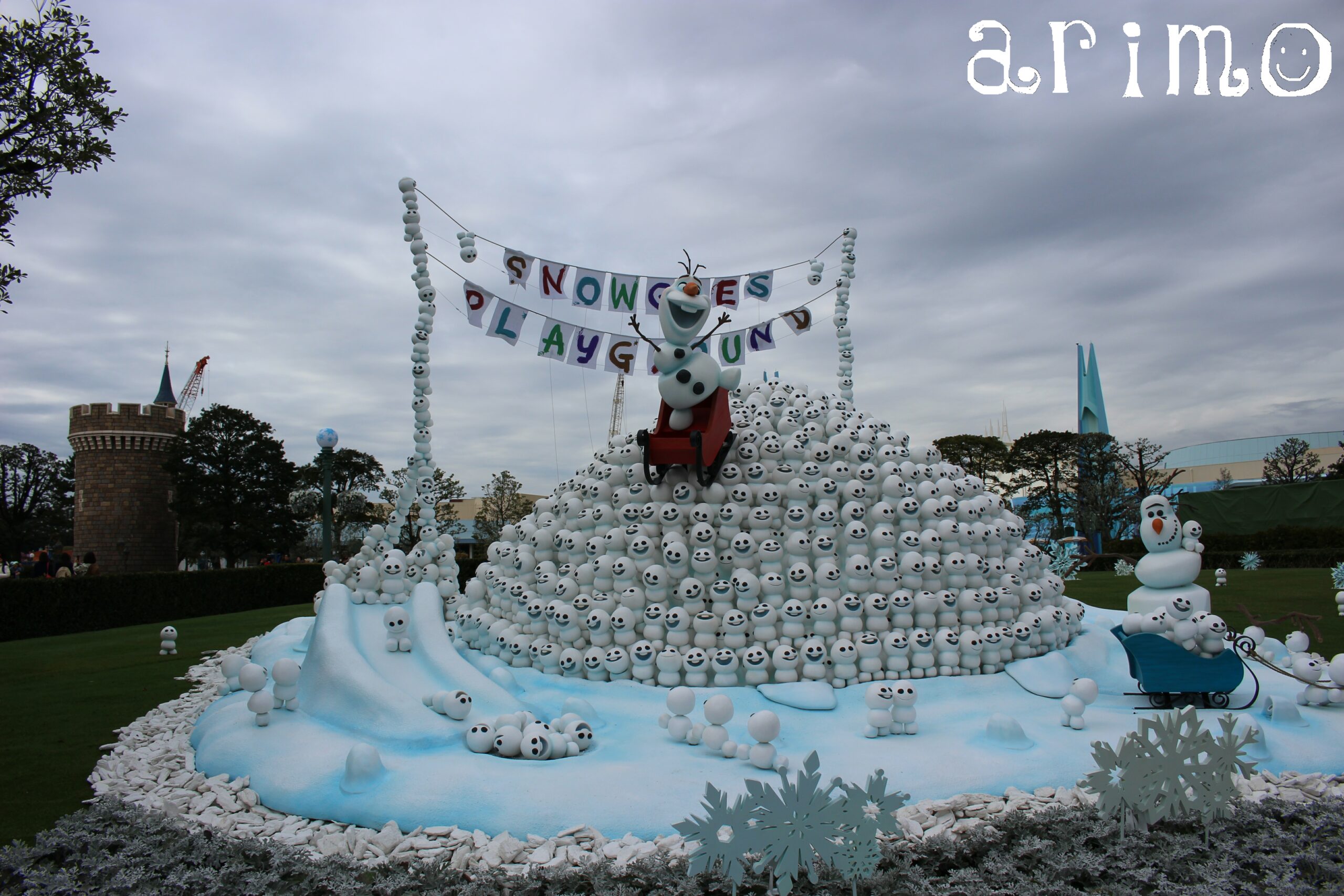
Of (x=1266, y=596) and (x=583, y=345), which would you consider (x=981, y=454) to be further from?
(x=583, y=345)

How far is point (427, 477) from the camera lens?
933 centimetres

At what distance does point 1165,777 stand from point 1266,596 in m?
12.2

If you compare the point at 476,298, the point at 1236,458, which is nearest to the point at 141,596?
the point at 476,298

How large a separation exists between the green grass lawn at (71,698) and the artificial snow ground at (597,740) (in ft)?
3.19

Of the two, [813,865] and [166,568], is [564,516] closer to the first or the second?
[813,865]

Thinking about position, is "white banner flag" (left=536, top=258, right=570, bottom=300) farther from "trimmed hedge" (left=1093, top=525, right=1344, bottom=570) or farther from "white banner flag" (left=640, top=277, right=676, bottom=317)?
"trimmed hedge" (left=1093, top=525, right=1344, bottom=570)

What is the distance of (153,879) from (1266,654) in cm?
936

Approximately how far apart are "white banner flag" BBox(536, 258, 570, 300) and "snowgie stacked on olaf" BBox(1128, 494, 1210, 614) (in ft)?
21.6

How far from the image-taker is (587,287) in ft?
30.5

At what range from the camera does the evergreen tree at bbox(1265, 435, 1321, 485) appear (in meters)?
40.6

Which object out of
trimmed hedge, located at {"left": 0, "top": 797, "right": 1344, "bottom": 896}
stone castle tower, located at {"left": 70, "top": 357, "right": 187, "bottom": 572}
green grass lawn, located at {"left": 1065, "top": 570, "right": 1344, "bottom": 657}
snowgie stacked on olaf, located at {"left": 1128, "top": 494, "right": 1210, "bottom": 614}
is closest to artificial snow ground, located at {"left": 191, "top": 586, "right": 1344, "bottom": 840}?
trimmed hedge, located at {"left": 0, "top": 797, "right": 1344, "bottom": 896}

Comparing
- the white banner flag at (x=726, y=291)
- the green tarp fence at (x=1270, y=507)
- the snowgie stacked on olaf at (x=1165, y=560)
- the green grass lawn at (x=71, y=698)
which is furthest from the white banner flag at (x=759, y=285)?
the green tarp fence at (x=1270, y=507)

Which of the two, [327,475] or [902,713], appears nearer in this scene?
[902,713]

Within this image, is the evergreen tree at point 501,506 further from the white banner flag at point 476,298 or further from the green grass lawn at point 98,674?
the white banner flag at point 476,298
